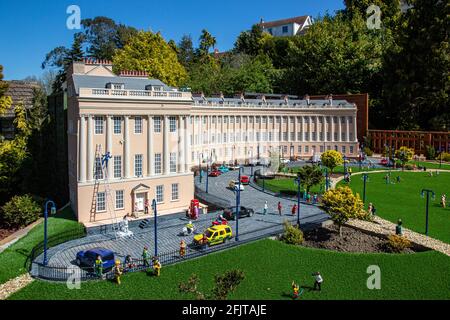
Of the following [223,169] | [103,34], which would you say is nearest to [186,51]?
[103,34]

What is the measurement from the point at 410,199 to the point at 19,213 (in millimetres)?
46626

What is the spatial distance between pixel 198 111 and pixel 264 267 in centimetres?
4669

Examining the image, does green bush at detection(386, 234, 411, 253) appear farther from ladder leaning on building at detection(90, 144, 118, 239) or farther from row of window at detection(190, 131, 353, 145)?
row of window at detection(190, 131, 353, 145)

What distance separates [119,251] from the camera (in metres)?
37.5

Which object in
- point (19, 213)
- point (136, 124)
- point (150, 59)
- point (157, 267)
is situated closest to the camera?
point (157, 267)

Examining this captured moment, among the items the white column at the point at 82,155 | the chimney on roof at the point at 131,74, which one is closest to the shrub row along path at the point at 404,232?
the white column at the point at 82,155

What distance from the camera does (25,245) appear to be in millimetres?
37594

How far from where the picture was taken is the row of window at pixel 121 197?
44.8m

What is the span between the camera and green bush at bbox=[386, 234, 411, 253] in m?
37.3

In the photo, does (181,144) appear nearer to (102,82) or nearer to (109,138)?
(109,138)

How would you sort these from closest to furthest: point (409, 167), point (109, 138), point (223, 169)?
point (109, 138)
point (223, 169)
point (409, 167)
